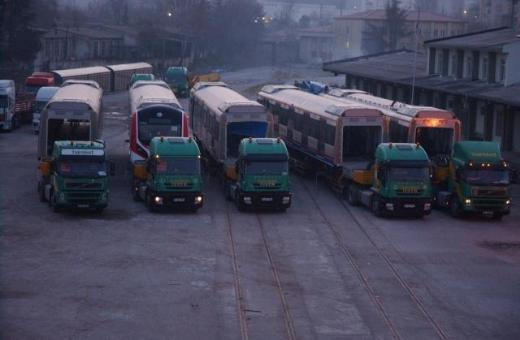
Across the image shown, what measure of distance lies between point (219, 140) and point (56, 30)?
2284 inches

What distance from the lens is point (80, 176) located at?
28828 millimetres

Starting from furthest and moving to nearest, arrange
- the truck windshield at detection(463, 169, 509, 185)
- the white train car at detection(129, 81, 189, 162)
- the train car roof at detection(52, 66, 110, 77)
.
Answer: the train car roof at detection(52, 66, 110, 77), the white train car at detection(129, 81, 189, 162), the truck windshield at detection(463, 169, 509, 185)

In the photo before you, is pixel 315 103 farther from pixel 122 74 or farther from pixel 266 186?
pixel 122 74

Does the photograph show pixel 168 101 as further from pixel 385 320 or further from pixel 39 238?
pixel 385 320

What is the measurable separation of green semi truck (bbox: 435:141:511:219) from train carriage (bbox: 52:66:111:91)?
37.3m

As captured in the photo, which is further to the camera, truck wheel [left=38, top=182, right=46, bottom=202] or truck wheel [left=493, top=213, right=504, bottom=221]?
truck wheel [left=38, top=182, right=46, bottom=202]

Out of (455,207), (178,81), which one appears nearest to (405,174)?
(455,207)

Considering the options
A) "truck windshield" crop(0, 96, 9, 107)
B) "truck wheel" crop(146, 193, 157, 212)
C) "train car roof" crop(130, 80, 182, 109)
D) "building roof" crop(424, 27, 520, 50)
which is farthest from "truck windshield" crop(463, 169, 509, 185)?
"truck windshield" crop(0, 96, 9, 107)

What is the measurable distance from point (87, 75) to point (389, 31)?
45.2m

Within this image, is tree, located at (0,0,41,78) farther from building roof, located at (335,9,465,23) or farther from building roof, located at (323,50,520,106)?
building roof, located at (335,9,465,23)

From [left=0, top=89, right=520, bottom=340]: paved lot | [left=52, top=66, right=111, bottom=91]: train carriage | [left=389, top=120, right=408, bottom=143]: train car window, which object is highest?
[left=52, top=66, right=111, bottom=91]: train carriage

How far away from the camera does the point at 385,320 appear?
63.2ft

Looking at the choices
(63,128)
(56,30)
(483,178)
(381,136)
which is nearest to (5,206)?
(63,128)

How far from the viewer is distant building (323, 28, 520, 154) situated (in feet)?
147
